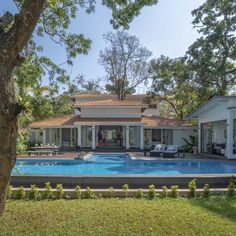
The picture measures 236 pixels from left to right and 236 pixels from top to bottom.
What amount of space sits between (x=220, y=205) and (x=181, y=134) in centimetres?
2778

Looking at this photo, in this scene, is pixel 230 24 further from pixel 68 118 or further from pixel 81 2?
pixel 81 2

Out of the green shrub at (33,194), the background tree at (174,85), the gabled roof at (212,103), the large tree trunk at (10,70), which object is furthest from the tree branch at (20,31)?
the background tree at (174,85)

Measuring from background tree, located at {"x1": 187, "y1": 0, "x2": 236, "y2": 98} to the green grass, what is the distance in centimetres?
2772

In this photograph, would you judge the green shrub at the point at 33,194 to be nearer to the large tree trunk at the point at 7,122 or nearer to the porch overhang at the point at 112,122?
the large tree trunk at the point at 7,122

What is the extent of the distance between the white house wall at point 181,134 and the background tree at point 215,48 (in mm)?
5058

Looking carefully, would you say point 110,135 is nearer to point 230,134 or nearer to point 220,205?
point 230,134

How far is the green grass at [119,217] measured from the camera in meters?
6.81

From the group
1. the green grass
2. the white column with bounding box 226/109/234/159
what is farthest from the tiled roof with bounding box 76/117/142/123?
the green grass

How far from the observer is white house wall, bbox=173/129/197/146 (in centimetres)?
3650

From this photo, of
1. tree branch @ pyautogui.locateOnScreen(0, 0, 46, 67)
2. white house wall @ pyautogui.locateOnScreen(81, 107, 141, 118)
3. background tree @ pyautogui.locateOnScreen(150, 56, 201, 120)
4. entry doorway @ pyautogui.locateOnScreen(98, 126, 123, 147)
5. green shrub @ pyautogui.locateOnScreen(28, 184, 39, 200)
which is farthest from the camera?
background tree @ pyautogui.locateOnScreen(150, 56, 201, 120)

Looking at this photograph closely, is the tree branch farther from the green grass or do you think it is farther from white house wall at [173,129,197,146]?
white house wall at [173,129,197,146]

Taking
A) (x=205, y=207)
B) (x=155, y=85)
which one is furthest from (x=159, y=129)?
(x=205, y=207)

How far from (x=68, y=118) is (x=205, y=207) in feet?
105

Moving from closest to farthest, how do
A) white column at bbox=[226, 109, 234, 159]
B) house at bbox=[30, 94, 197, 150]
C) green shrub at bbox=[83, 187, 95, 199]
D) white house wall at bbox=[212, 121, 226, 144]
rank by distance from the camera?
green shrub at bbox=[83, 187, 95, 199], white column at bbox=[226, 109, 234, 159], white house wall at bbox=[212, 121, 226, 144], house at bbox=[30, 94, 197, 150]
